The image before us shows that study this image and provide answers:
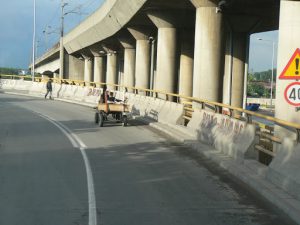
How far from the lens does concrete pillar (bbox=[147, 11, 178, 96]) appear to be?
3222cm

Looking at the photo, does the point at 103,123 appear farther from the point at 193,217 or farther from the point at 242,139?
the point at 193,217

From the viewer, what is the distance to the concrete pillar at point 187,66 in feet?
124

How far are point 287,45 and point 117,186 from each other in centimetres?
596

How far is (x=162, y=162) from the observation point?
13.5 meters

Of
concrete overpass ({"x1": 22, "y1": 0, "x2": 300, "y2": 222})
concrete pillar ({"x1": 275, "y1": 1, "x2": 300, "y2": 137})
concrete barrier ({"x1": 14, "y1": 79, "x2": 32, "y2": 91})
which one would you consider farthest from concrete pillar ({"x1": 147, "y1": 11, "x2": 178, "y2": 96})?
concrete barrier ({"x1": 14, "y1": 79, "x2": 32, "y2": 91})

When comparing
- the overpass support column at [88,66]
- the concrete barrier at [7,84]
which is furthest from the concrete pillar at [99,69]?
A: the concrete barrier at [7,84]

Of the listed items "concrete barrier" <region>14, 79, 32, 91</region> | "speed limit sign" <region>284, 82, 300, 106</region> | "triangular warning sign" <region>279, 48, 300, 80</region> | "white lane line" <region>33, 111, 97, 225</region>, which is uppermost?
"triangular warning sign" <region>279, 48, 300, 80</region>

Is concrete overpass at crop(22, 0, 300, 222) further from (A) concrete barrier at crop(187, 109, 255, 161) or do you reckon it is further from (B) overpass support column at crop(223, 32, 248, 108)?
Answer: (A) concrete barrier at crop(187, 109, 255, 161)

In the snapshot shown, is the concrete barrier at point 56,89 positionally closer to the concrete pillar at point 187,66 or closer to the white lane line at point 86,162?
the concrete pillar at point 187,66

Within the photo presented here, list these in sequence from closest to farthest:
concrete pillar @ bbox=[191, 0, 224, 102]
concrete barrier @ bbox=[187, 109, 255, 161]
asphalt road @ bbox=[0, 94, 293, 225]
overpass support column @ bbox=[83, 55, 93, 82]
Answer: asphalt road @ bbox=[0, 94, 293, 225] < concrete barrier @ bbox=[187, 109, 255, 161] < concrete pillar @ bbox=[191, 0, 224, 102] < overpass support column @ bbox=[83, 55, 93, 82]

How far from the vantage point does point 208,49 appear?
2339cm

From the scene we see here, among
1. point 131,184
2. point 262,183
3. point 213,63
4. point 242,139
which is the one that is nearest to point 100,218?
point 131,184

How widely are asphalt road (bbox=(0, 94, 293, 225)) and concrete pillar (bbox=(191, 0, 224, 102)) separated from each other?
6.57m

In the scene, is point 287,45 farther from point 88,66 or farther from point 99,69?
point 88,66
